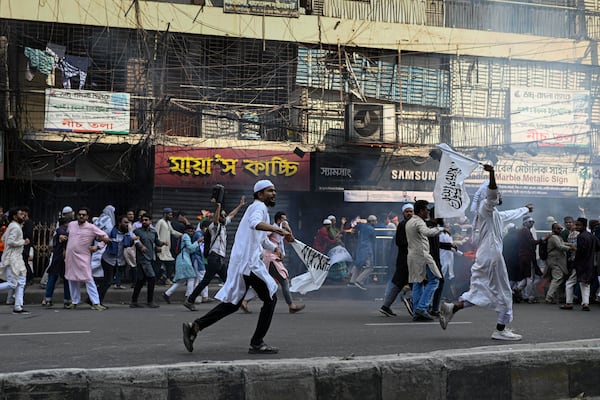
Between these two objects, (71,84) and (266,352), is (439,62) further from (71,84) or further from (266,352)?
(266,352)

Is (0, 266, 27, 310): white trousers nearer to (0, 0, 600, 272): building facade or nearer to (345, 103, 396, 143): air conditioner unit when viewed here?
(0, 0, 600, 272): building facade

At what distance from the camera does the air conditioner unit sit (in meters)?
18.2

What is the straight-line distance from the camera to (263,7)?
60.1ft

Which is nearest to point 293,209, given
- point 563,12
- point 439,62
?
point 439,62

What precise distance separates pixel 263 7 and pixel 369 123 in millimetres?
3779

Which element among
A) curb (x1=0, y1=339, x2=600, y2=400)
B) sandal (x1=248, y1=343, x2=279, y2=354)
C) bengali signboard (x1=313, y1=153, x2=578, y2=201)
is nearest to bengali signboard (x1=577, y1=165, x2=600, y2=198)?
bengali signboard (x1=313, y1=153, x2=578, y2=201)

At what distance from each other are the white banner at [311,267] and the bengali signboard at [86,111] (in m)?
6.74

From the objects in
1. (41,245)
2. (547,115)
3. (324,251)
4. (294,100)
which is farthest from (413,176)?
(41,245)

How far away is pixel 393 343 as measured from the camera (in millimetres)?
7535

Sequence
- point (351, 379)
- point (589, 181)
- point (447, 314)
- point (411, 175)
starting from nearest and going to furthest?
point (351, 379)
point (447, 314)
point (411, 175)
point (589, 181)

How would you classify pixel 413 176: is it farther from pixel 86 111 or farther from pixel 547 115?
pixel 86 111

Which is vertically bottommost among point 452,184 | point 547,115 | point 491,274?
point 491,274

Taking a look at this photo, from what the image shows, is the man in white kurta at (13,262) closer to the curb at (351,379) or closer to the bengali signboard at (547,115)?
the curb at (351,379)

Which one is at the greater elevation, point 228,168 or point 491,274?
point 228,168
